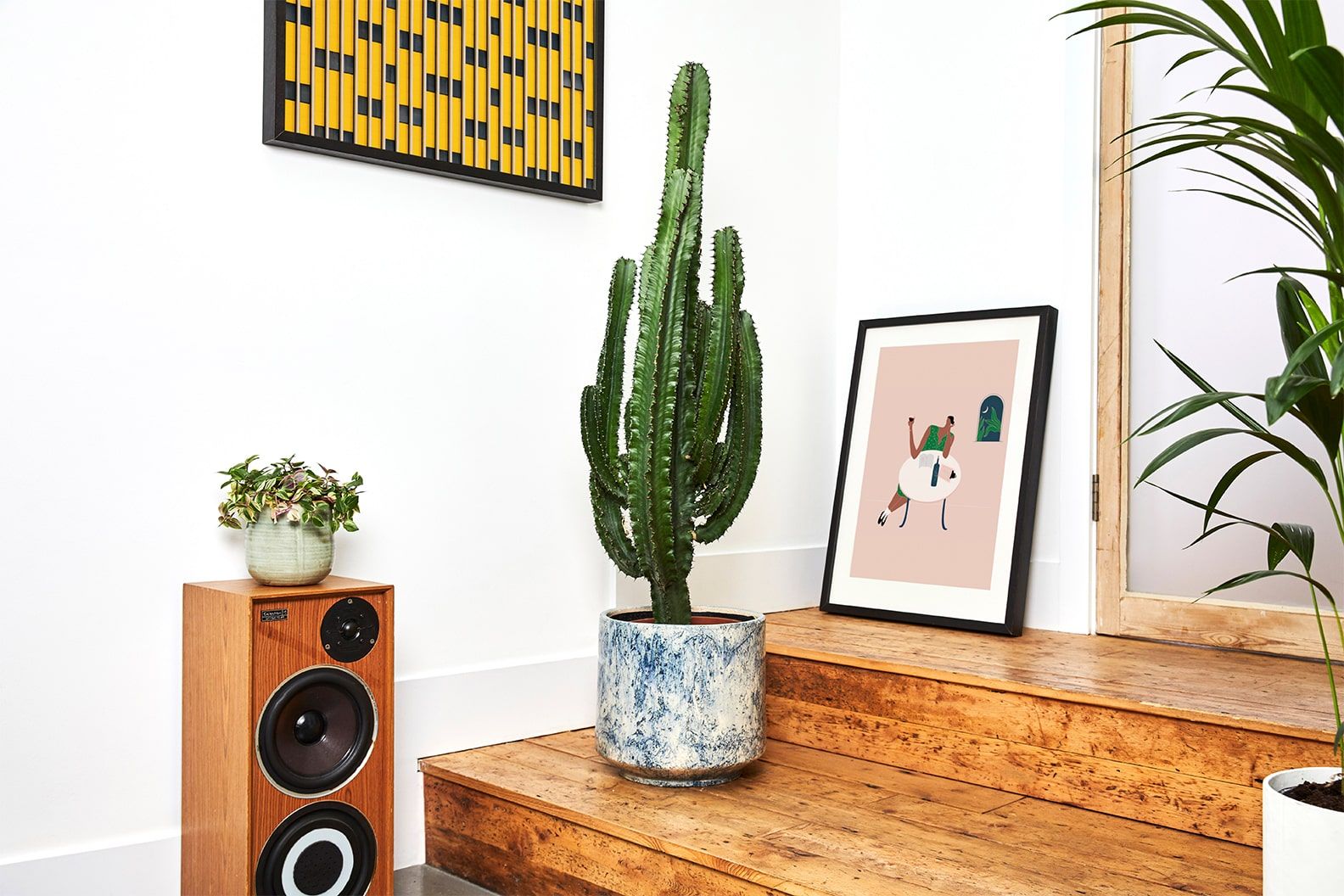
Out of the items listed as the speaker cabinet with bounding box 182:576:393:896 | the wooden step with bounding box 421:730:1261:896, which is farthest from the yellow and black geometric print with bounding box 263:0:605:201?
the wooden step with bounding box 421:730:1261:896

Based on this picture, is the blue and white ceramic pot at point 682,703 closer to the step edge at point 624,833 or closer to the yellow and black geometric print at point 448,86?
the step edge at point 624,833

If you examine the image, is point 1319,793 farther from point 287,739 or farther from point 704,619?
point 287,739

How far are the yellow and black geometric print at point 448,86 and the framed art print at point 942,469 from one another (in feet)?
3.51

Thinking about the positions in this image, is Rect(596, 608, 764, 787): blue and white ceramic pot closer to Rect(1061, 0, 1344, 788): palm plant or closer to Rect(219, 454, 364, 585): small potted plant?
Rect(219, 454, 364, 585): small potted plant

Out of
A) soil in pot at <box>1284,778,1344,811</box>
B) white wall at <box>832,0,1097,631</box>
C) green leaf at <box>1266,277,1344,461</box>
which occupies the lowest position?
soil in pot at <box>1284,778,1344,811</box>

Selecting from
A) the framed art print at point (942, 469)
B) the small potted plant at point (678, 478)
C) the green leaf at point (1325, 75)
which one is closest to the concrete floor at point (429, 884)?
the small potted plant at point (678, 478)

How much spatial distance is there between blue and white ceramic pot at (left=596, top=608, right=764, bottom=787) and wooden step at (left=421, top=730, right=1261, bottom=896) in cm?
6

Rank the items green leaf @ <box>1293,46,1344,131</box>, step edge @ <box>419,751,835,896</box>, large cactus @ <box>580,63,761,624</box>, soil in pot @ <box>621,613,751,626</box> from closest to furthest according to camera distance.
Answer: green leaf @ <box>1293,46,1344,131</box> → step edge @ <box>419,751,835,896</box> → large cactus @ <box>580,63,761,624</box> → soil in pot @ <box>621,613,751,626</box>

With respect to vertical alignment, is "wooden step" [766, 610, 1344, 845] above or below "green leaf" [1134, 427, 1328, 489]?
below

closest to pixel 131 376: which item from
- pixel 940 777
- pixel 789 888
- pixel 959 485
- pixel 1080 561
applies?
pixel 789 888

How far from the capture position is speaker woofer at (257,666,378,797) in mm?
1863

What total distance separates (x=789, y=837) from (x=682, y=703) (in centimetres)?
37

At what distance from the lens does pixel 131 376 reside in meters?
2.09

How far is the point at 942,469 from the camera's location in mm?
3055
